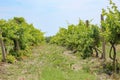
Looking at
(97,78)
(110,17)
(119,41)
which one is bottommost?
(97,78)

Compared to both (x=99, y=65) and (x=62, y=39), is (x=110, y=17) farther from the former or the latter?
(x=62, y=39)

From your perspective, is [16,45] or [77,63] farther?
[16,45]

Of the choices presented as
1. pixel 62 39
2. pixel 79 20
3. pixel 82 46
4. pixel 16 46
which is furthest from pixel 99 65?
pixel 62 39

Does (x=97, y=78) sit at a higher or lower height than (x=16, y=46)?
lower

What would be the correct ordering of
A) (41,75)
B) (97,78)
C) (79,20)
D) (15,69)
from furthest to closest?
(79,20)
(15,69)
(41,75)
(97,78)

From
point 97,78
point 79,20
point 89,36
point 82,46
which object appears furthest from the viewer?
point 79,20

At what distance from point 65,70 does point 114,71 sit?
2429 mm

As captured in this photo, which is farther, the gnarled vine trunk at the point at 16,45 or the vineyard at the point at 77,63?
the gnarled vine trunk at the point at 16,45

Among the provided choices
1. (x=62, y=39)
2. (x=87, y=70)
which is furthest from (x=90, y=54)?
(x=62, y=39)

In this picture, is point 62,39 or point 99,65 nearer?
point 99,65

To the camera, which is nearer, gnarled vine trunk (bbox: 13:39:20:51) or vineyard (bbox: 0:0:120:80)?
vineyard (bbox: 0:0:120:80)

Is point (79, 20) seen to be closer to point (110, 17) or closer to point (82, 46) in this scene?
point (82, 46)

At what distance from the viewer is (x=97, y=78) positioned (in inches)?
512

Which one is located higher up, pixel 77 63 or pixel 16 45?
pixel 16 45
